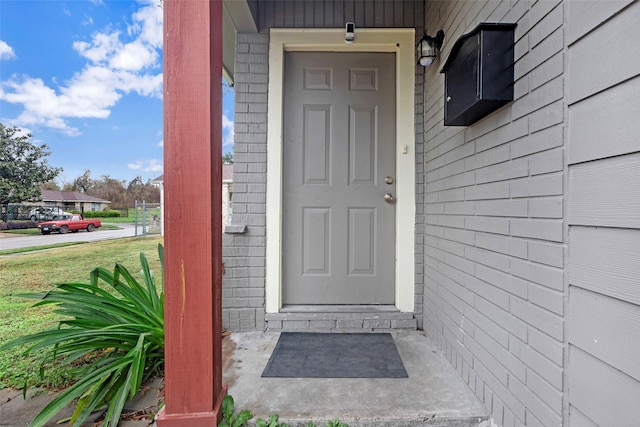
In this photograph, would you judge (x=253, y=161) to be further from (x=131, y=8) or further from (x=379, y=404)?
(x=131, y=8)

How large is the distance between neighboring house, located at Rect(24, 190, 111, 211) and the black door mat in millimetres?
2610

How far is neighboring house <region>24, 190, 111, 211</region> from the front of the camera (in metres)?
2.77

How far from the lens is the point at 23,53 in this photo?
2621 mm

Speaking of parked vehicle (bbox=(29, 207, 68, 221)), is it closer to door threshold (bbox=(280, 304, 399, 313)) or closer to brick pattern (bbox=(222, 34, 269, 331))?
brick pattern (bbox=(222, 34, 269, 331))

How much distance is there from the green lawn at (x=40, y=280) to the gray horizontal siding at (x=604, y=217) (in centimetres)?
226

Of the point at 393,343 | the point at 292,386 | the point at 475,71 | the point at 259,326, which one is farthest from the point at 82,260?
the point at 475,71

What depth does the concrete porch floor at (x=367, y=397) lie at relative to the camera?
1285 millimetres

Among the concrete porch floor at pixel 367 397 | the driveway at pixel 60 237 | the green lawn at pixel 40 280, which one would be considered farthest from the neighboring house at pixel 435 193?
the driveway at pixel 60 237

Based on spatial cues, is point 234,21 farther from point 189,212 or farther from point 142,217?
point 142,217

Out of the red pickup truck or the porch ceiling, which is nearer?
the porch ceiling

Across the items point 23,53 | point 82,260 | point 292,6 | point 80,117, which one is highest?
point 292,6

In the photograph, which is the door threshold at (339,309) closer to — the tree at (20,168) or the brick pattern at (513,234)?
the brick pattern at (513,234)

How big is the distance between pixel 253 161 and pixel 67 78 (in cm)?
267

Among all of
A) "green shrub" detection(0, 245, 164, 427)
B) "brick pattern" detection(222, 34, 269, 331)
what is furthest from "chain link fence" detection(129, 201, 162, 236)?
"brick pattern" detection(222, 34, 269, 331)
